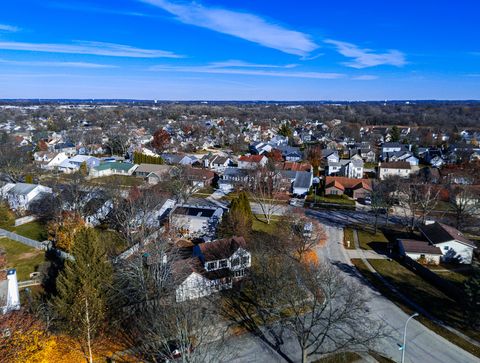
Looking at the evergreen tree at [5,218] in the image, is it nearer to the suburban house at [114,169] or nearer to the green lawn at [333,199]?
the suburban house at [114,169]

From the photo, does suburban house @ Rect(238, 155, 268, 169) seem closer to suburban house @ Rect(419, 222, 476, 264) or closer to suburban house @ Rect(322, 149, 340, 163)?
suburban house @ Rect(322, 149, 340, 163)

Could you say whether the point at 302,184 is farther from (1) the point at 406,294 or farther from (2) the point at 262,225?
(1) the point at 406,294

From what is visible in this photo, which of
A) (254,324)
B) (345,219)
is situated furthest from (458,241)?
(254,324)

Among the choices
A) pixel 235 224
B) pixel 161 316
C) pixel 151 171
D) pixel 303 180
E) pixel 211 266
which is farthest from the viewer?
pixel 151 171

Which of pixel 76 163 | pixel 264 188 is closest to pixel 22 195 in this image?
pixel 76 163

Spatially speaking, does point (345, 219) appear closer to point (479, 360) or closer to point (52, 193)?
point (479, 360)

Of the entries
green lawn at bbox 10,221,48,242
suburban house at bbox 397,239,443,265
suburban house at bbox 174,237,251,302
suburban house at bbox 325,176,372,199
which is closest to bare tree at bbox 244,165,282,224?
suburban house at bbox 325,176,372,199

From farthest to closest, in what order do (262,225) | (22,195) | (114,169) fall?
(114,169), (22,195), (262,225)

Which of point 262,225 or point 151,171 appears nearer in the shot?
point 262,225
